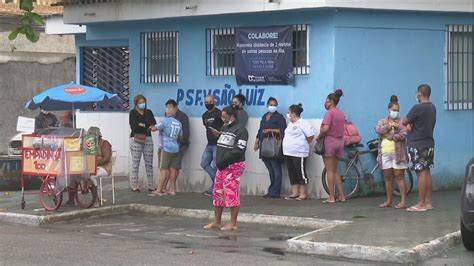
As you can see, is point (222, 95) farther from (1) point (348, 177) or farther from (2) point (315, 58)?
(1) point (348, 177)

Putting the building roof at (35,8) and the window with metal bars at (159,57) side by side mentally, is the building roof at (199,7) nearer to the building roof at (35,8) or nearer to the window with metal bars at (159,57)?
the window with metal bars at (159,57)

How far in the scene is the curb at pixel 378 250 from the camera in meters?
10.2

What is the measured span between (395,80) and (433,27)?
50.8 inches

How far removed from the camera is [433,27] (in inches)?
642

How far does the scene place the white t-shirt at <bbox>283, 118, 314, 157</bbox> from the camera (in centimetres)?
1523

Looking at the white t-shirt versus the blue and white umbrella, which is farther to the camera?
the blue and white umbrella

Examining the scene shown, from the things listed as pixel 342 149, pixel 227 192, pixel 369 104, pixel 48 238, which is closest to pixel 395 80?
pixel 369 104

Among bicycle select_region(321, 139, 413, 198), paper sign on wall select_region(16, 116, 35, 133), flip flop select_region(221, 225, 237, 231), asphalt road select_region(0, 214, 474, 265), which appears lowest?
asphalt road select_region(0, 214, 474, 265)

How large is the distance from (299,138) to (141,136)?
3.48m

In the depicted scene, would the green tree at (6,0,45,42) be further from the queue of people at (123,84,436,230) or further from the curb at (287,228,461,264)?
the curb at (287,228,461,264)

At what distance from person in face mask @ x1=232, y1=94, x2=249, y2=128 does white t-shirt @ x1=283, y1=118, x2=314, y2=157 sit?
1.14 m

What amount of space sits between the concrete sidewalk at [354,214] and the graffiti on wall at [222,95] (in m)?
1.74

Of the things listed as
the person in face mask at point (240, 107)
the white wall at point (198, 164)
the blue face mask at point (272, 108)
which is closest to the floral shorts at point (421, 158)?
the white wall at point (198, 164)

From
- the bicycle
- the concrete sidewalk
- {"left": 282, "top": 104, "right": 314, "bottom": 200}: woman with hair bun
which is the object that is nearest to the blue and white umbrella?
the concrete sidewalk
